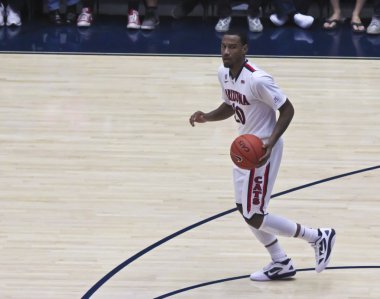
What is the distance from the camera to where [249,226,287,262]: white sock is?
6574 mm

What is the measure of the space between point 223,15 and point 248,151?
7.83 m

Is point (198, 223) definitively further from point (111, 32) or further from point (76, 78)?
point (111, 32)

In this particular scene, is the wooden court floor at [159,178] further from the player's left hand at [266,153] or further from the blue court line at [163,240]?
the player's left hand at [266,153]

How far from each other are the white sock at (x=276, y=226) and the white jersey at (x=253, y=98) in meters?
0.55

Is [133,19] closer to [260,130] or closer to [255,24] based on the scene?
[255,24]

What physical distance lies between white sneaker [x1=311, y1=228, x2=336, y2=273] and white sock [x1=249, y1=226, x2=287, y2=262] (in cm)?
23

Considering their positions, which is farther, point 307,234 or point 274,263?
point 274,263

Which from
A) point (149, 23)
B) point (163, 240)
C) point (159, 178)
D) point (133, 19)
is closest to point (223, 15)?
point (149, 23)

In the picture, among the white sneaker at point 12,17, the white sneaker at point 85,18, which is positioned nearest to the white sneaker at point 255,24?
the white sneaker at point 85,18

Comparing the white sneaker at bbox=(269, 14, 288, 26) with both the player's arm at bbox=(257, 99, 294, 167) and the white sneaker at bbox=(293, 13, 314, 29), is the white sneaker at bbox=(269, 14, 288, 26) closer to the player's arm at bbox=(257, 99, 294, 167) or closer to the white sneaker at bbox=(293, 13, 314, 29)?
the white sneaker at bbox=(293, 13, 314, 29)

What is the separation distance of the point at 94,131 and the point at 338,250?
350 centimetres

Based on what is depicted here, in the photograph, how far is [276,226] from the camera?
6398 millimetres

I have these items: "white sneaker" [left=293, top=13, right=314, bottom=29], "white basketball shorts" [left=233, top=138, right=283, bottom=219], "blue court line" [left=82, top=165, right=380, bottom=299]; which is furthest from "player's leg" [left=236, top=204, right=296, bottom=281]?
"white sneaker" [left=293, top=13, right=314, bottom=29]

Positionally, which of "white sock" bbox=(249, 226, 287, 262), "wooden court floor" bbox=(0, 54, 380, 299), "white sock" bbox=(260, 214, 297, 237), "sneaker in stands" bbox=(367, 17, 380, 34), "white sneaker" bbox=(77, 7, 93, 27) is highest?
"white sock" bbox=(260, 214, 297, 237)
